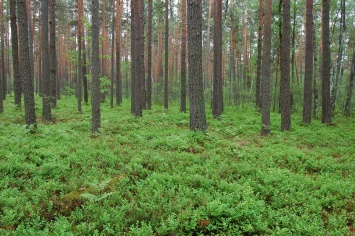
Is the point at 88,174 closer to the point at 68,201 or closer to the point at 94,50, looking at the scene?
the point at 68,201

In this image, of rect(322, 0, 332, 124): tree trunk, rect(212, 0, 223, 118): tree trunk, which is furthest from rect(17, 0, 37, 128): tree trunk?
rect(322, 0, 332, 124): tree trunk

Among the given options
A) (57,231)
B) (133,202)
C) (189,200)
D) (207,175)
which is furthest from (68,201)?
(207,175)

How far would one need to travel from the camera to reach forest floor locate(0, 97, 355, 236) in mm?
4254

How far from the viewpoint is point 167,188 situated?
552 centimetres

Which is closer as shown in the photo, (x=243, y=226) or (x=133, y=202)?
(x=243, y=226)

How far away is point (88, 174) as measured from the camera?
19.8ft

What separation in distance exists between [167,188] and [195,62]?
217 inches

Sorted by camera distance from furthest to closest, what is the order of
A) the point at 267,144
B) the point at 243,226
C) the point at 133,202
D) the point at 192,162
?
the point at 267,144 < the point at 192,162 < the point at 133,202 < the point at 243,226

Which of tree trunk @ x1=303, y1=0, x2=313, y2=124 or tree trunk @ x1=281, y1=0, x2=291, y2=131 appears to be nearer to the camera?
tree trunk @ x1=281, y1=0, x2=291, y2=131

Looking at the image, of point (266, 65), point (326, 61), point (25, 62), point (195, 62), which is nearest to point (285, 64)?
point (266, 65)

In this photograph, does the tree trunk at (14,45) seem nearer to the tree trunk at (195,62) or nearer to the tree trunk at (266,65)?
the tree trunk at (195,62)

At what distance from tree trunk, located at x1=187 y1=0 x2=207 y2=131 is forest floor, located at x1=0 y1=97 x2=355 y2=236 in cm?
110

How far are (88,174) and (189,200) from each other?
258 cm

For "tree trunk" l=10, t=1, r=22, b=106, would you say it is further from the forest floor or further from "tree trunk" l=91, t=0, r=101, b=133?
the forest floor
